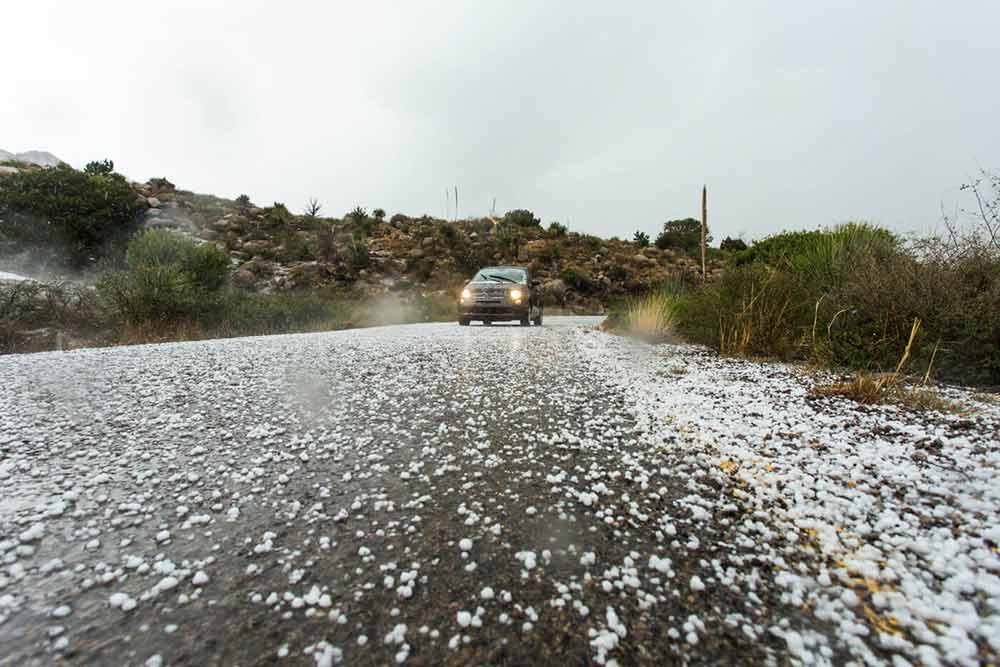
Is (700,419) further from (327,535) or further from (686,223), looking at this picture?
(686,223)

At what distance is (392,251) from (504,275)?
14736mm

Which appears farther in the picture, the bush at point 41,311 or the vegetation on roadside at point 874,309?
the bush at point 41,311

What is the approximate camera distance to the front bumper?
1165 cm

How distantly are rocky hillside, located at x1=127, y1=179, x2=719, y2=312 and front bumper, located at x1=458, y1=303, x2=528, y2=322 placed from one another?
29.2 ft

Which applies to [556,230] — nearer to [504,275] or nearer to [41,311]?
[504,275]

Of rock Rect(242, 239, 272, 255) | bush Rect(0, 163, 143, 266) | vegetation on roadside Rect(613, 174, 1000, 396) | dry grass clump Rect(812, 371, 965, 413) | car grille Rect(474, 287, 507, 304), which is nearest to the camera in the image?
dry grass clump Rect(812, 371, 965, 413)

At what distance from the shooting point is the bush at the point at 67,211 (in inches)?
685

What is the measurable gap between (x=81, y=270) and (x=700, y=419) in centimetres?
2284

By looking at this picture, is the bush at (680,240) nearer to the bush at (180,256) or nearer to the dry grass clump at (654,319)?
the dry grass clump at (654,319)

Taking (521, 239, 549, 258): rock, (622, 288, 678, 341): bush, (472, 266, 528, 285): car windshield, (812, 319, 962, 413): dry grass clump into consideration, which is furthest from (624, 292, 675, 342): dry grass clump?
(521, 239, 549, 258): rock

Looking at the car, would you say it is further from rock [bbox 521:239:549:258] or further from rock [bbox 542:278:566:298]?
rock [bbox 521:239:549:258]

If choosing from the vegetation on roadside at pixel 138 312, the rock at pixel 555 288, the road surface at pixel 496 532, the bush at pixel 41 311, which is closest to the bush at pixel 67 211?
the vegetation on roadside at pixel 138 312

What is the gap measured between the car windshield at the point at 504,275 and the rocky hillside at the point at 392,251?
27.9ft

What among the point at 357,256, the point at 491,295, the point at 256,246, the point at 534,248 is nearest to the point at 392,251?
the point at 357,256
